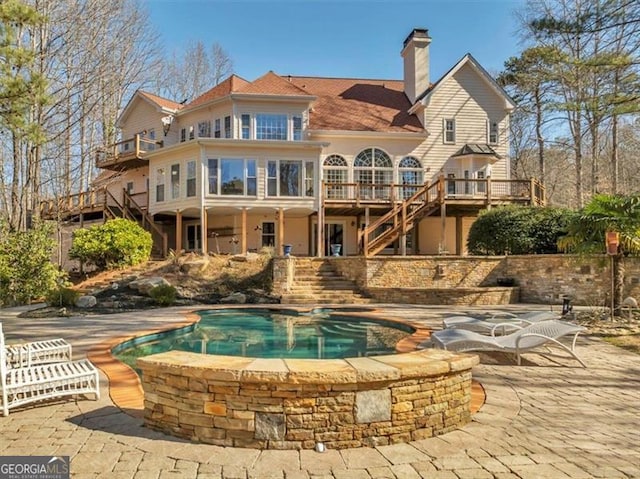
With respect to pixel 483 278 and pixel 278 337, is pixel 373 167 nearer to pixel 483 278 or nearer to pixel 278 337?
pixel 483 278

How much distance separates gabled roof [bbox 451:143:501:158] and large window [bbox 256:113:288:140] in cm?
869

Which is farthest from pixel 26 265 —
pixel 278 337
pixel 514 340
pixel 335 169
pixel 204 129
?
pixel 514 340

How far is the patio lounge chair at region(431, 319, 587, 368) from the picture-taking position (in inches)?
237

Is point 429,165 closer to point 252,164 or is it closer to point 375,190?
point 375,190

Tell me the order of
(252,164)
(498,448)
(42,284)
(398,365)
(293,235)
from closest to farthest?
1. (498,448)
2. (398,365)
3. (42,284)
4. (252,164)
5. (293,235)

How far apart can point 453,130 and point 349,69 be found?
913cm

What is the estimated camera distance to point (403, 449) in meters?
3.25

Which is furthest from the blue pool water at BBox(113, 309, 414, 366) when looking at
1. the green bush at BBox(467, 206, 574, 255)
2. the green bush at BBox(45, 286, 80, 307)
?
the green bush at BBox(467, 206, 574, 255)

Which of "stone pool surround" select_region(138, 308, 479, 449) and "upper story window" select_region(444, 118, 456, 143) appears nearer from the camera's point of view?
"stone pool surround" select_region(138, 308, 479, 449)

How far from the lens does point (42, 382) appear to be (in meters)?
4.07

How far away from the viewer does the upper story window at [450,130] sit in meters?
22.2

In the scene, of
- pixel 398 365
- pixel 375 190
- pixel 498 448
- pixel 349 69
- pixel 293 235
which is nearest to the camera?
pixel 498 448

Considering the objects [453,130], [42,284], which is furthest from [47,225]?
[453,130]

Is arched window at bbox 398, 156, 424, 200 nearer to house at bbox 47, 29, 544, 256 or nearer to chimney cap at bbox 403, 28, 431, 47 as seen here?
house at bbox 47, 29, 544, 256
